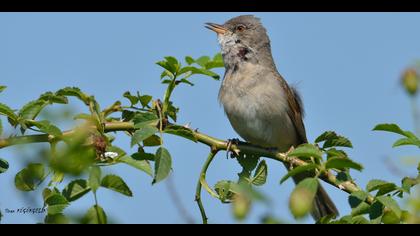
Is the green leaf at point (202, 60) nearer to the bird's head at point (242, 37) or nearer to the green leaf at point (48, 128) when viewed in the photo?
the green leaf at point (48, 128)

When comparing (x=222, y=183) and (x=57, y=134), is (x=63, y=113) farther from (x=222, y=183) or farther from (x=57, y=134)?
(x=222, y=183)

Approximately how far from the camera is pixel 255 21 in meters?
7.16

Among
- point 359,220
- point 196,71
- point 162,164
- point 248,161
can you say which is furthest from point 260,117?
point 359,220

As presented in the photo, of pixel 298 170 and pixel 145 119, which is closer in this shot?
pixel 298 170

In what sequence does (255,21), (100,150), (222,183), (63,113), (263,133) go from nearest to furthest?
1. (63,113)
2. (100,150)
3. (222,183)
4. (263,133)
5. (255,21)

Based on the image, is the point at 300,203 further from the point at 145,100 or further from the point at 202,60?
the point at 202,60

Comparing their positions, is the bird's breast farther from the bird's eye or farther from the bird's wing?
the bird's eye

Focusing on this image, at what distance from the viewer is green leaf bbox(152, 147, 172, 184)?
8.26 ft

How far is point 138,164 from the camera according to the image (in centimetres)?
259

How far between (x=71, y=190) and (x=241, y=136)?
3924mm

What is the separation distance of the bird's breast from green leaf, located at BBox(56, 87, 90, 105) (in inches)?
Answer: 108

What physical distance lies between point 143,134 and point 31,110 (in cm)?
68

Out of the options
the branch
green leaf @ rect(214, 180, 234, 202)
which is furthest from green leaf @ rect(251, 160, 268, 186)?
green leaf @ rect(214, 180, 234, 202)
